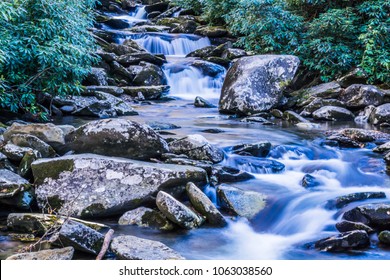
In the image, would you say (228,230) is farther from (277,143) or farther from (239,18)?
(239,18)

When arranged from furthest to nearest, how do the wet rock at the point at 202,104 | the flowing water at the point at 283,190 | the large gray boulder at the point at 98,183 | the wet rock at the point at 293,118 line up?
the wet rock at the point at 202,104 < the wet rock at the point at 293,118 < the large gray boulder at the point at 98,183 < the flowing water at the point at 283,190

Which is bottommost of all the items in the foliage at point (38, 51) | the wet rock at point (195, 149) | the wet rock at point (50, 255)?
the wet rock at point (50, 255)

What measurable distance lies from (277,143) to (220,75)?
22.8 feet

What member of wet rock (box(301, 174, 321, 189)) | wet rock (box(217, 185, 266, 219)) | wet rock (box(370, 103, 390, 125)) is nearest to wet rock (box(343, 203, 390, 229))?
wet rock (box(217, 185, 266, 219))

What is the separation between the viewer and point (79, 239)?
11.1ft

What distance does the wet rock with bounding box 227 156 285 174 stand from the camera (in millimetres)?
5758

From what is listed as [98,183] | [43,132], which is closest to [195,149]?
[98,183]

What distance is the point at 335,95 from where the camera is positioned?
10.8m

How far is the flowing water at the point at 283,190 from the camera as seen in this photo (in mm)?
3881

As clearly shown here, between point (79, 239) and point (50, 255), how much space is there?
293 millimetres

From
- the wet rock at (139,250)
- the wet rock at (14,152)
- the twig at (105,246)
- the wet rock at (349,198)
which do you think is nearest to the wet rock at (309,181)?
the wet rock at (349,198)

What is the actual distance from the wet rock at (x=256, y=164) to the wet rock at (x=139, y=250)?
8.67 feet

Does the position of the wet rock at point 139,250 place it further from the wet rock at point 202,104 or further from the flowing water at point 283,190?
the wet rock at point 202,104

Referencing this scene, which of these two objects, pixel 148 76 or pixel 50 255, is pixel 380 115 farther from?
pixel 50 255
